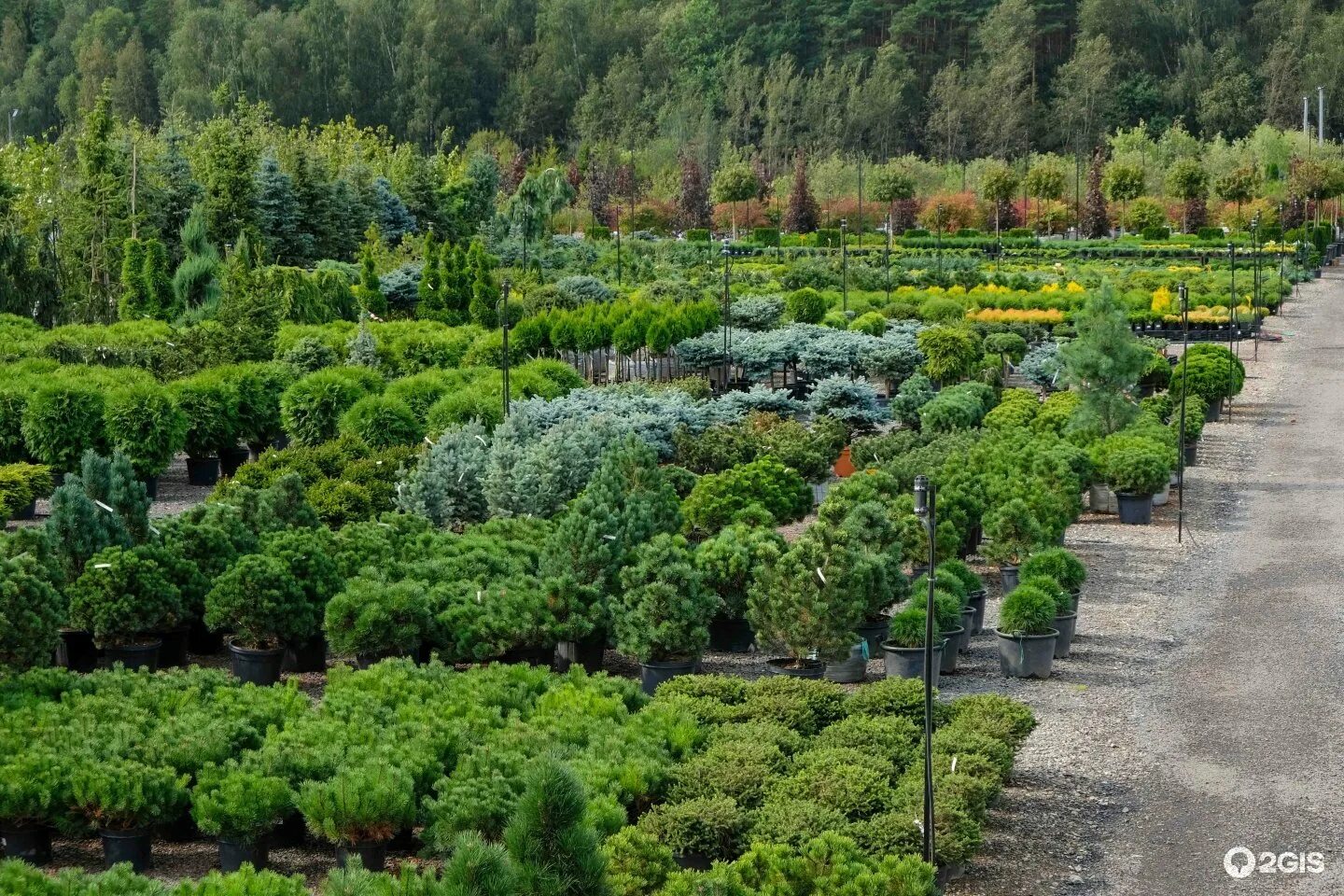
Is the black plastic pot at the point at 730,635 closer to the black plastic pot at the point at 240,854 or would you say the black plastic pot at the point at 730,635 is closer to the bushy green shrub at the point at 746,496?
the bushy green shrub at the point at 746,496

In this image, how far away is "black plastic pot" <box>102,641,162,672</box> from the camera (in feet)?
47.2

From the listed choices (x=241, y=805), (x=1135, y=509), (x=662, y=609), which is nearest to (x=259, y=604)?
(x=662, y=609)

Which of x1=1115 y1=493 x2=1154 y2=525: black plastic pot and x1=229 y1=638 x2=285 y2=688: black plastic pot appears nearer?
x1=229 y1=638 x2=285 y2=688: black plastic pot

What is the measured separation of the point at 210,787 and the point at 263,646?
13.2ft

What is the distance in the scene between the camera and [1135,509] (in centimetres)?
2098

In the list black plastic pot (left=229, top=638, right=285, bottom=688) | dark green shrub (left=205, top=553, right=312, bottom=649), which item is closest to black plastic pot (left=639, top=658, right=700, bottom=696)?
dark green shrub (left=205, top=553, right=312, bottom=649)

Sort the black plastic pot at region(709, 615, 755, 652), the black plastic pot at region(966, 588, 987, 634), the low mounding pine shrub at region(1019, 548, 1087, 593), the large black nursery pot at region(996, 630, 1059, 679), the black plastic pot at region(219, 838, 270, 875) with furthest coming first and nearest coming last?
the black plastic pot at region(966, 588, 987, 634)
the low mounding pine shrub at region(1019, 548, 1087, 593)
the black plastic pot at region(709, 615, 755, 652)
the large black nursery pot at region(996, 630, 1059, 679)
the black plastic pot at region(219, 838, 270, 875)

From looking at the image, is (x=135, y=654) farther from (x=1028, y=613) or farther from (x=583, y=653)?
(x=1028, y=613)

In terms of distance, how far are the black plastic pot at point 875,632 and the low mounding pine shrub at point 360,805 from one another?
581 centimetres

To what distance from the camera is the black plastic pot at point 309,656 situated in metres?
14.8

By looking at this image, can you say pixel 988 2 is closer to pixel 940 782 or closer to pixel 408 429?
pixel 408 429

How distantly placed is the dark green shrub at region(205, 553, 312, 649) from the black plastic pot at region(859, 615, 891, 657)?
4591 millimetres

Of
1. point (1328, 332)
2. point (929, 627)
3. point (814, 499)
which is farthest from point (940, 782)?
point (1328, 332)

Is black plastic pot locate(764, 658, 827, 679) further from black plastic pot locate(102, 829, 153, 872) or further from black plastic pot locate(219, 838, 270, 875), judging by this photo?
black plastic pot locate(102, 829, 153, 872)
